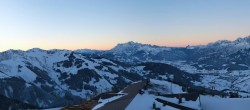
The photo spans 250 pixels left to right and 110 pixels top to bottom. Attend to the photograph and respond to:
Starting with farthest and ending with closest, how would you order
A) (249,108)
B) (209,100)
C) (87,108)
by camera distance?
(209,100)
(87,108)
(249,108)

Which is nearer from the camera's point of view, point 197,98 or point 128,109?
point 128,109

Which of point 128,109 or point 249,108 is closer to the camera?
point 128,109

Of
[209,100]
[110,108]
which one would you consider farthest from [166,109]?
[209,100]

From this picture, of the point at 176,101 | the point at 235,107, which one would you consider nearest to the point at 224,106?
the point at 235,107

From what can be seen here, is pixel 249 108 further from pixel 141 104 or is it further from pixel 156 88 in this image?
pixel 156 88

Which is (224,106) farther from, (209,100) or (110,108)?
(110,108)

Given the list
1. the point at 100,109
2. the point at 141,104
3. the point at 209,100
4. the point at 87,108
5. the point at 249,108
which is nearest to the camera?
the point at 141,104

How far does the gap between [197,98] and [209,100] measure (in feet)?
36.1

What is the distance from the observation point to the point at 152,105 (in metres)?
104

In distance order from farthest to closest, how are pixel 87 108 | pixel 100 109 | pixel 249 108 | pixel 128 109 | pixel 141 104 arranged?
1. pixel 87 108
2. pixel 249 108
3. pixel 100 109
4. pixel 141 104
5. pixel 128 109

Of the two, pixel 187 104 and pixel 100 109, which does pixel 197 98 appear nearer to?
pixel 187 104

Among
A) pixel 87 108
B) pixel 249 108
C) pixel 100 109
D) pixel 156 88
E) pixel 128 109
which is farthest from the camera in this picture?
pixel 156 88

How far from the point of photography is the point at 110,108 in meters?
111

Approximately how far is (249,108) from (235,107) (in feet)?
16.6
